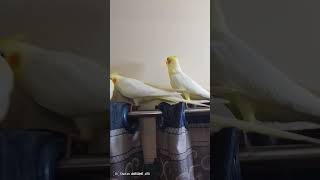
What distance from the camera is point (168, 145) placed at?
3.65ft

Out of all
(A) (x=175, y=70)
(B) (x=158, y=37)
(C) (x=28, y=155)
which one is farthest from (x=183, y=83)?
(C) (x=28, y=155)

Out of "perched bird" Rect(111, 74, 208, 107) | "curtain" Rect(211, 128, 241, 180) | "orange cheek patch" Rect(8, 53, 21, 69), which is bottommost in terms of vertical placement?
"curtain" Rect(211, 128, 241, 180)

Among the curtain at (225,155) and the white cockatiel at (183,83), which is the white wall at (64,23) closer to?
the white cockatiel at (183,83)

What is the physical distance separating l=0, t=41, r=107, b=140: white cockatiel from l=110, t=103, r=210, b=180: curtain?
68 millimetres

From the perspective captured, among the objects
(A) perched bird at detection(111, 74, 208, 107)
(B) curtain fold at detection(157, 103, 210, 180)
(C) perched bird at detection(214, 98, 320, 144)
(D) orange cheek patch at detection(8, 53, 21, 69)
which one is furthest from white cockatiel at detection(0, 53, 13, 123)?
(C) perched bird at detection(214, 98, 320, 144)

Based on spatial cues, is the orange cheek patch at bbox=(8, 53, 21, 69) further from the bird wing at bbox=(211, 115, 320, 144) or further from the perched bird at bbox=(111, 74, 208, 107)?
the bird wing at bbox=(211, 115, 320, 144)

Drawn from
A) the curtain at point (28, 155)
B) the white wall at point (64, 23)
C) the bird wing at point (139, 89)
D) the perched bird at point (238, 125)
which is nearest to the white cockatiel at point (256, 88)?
the perched bird at point (238, 125)

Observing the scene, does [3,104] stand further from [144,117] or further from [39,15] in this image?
[144,117]

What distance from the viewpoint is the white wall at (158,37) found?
111cm

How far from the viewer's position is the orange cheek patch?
1.10m

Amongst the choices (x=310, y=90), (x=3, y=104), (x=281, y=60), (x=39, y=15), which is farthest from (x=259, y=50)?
(x=3, y=104)

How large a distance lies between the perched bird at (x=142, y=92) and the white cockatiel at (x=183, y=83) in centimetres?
2

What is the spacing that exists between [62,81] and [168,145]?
33cm

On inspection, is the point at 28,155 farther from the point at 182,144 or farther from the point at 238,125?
the point at 238,125
